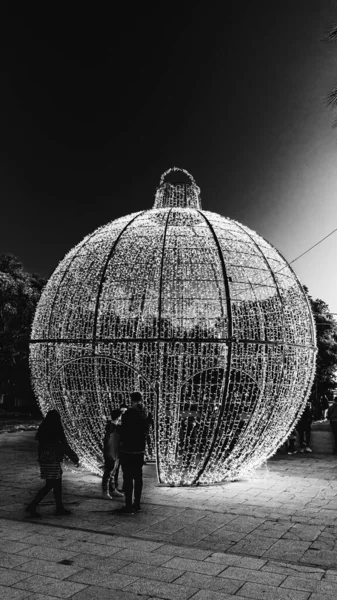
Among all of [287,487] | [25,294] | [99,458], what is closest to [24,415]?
[25,294]

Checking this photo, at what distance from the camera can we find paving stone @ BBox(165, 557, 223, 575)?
421 centimetres

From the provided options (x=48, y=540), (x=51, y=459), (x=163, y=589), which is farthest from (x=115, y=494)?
(x=163, y=589)

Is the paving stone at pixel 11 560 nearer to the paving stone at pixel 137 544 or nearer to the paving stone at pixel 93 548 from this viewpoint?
the paving stone at pixel 93 548

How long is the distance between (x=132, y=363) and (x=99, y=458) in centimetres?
169

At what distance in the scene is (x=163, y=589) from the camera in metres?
3.81

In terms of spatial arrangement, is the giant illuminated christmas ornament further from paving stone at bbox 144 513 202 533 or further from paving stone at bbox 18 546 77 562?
paving stone at bbox 18 546 77 562

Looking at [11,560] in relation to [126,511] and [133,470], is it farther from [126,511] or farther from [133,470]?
[133,470]

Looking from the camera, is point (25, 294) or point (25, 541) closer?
point (25, 541)

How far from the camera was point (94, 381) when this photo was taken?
7770 millimetres

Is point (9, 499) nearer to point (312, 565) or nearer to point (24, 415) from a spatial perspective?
point (312, 565)

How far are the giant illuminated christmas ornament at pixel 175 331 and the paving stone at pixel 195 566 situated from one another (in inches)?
111

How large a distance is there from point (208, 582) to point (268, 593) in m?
0.49

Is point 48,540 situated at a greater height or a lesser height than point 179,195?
lesser

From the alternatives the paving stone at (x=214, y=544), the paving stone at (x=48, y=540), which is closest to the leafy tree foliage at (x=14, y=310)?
the paving stone at (x=48, y=540)
